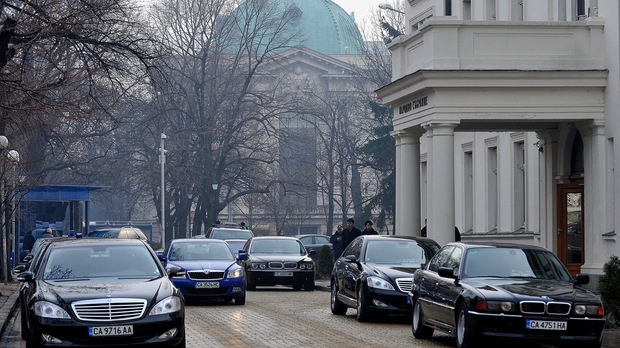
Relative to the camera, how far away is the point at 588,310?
48.0 feet

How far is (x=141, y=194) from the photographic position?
66.9 metres

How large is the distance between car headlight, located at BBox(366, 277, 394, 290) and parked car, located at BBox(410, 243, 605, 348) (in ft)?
8.74

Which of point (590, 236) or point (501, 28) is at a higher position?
point (501, 28)

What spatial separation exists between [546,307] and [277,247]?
1972 centimetres

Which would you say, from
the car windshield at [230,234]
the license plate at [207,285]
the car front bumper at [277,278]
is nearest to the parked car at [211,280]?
the license plate at [207,285]

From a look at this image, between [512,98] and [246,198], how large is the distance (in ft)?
165

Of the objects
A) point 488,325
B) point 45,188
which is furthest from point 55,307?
point 45,188

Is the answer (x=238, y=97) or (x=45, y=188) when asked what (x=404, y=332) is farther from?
(x=238, y=97)

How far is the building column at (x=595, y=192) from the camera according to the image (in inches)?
1065

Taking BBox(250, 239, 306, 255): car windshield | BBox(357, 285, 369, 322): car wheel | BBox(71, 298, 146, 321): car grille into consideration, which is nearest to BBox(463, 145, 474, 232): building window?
BBox(250, 239, 306, 255): car windshield

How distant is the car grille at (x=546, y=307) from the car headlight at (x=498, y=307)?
0.14 metres

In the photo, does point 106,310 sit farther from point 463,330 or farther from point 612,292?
point 612,292

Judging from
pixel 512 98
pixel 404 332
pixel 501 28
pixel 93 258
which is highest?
pixel 501 28

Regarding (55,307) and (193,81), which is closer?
(55,307)
